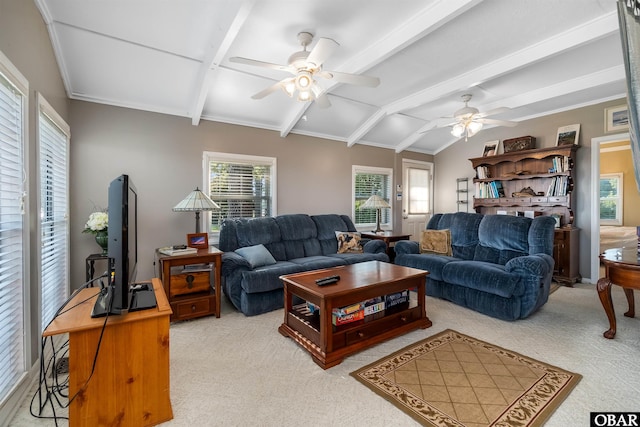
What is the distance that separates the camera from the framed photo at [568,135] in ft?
14.5

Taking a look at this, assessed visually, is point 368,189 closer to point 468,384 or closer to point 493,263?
point 493,263

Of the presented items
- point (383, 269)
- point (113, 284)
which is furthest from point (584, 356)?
point (113, 284)

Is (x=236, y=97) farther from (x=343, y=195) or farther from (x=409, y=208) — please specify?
(x=409, y=208)

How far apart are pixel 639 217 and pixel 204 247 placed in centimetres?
880

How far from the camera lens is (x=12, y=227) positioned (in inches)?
68.4

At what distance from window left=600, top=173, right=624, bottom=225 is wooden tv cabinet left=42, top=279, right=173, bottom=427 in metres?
9.16

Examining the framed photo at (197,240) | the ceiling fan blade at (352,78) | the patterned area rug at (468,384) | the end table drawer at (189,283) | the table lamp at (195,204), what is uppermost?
the ceiling fan blade at (352,78)

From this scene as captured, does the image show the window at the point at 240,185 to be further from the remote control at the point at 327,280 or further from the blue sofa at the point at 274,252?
the remote control at the point at 327,280

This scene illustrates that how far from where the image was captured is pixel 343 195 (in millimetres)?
5320

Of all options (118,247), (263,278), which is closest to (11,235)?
(118,247)

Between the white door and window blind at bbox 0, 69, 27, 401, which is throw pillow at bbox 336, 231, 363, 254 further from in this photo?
window blind at bbox 0, 69, 27, 401

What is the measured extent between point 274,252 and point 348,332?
1875 millimetres

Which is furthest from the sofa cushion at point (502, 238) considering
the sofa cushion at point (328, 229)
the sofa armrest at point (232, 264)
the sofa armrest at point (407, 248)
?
the sofa armrest at point (232, 264)

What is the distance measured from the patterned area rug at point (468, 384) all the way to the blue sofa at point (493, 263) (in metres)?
0.75
